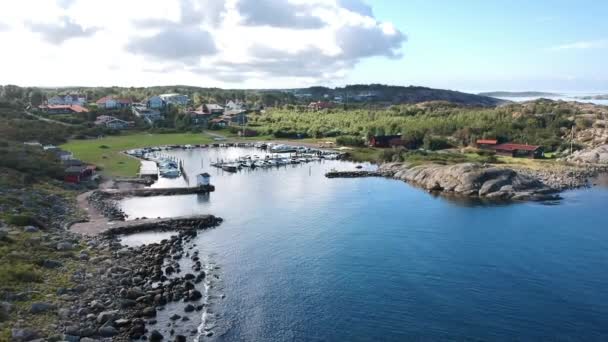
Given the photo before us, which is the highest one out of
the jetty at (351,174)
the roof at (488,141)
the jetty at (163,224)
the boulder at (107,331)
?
the roof at (488,141)

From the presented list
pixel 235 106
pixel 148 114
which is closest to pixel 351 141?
pixel 148 114

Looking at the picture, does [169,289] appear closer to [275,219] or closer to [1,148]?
[275,219]

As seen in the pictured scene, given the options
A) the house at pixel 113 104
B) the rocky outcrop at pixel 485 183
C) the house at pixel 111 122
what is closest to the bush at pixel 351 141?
the rocky outcrop at pixel 485 183

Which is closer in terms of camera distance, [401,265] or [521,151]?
[401,265]

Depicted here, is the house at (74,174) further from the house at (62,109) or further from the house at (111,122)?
the house at (62,109)

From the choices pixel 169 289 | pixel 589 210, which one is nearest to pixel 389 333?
pixel 169 289

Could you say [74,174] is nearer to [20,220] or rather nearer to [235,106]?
[20,220]
